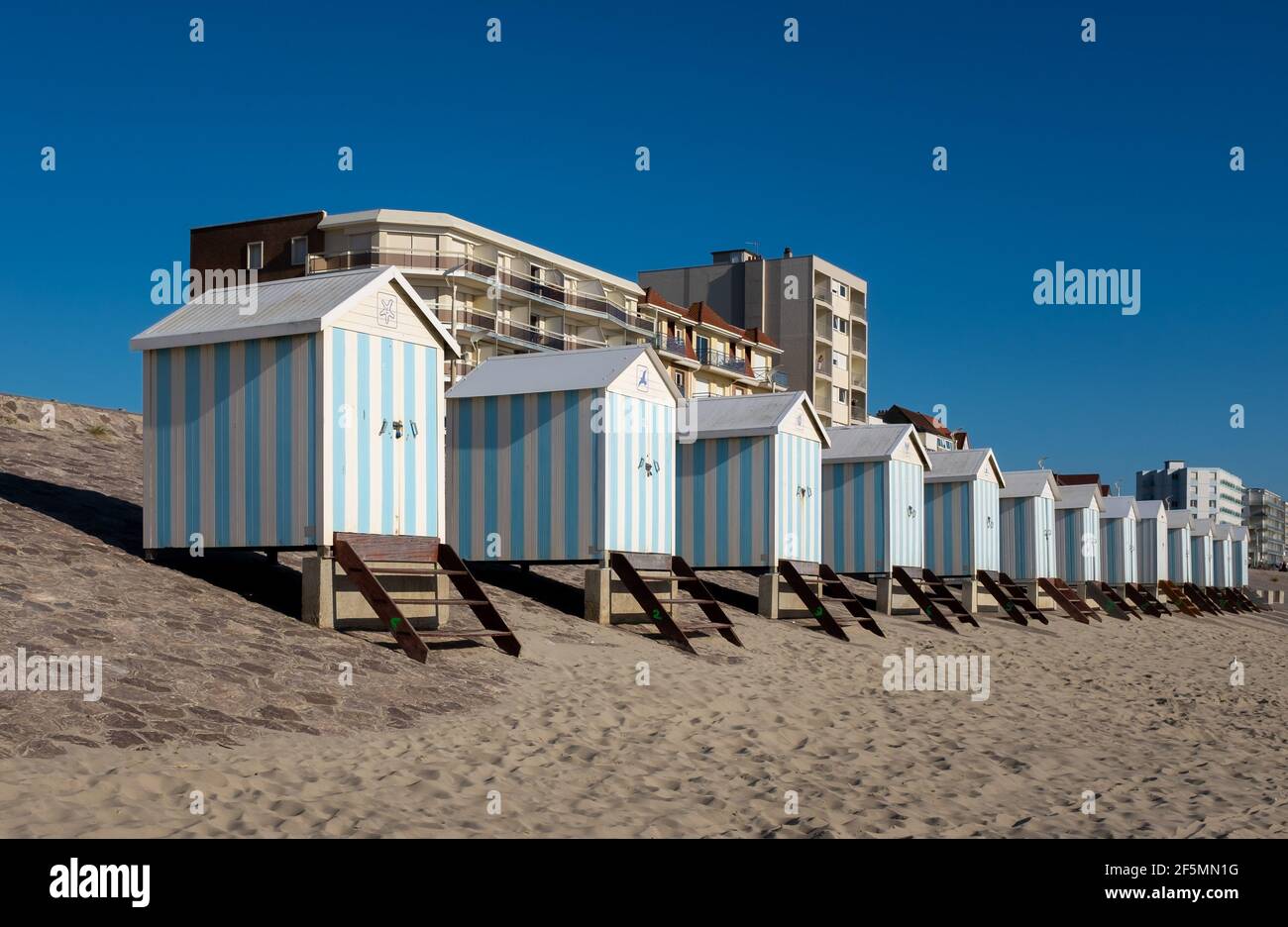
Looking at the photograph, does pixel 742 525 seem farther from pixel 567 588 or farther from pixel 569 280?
pixel 569 280

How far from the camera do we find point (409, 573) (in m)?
14.4

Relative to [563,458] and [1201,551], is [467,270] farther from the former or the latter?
[563,458]

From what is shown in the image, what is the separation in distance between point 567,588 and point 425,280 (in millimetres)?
41991

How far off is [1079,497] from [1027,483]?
5.45 meters

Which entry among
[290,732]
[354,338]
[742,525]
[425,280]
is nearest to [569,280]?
[425,280]

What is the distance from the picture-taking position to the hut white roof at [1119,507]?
44.9 m

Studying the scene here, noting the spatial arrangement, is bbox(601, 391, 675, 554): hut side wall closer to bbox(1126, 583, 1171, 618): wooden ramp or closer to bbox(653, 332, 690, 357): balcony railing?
bbox(1126, 583, 1171, 618): wooden ramp

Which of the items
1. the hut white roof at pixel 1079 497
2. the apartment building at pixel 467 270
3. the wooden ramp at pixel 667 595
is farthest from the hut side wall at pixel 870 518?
the apartment building at pixel 467 270

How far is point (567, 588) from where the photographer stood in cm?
2000

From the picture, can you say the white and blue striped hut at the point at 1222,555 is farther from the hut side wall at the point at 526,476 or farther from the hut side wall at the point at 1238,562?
the hut side wall at the point at 526,476

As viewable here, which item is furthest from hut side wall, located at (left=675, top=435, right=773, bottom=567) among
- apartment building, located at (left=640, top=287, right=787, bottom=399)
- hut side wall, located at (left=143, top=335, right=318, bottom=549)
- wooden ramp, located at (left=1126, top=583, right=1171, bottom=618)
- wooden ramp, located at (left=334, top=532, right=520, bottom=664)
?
apartment building, located at (left=640, top=287, right=787, bottom=399)

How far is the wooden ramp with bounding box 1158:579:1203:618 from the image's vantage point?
152 ft

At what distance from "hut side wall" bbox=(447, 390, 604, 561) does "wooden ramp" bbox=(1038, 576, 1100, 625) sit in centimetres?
1942

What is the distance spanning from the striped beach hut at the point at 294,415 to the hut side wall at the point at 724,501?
8.47 meters
